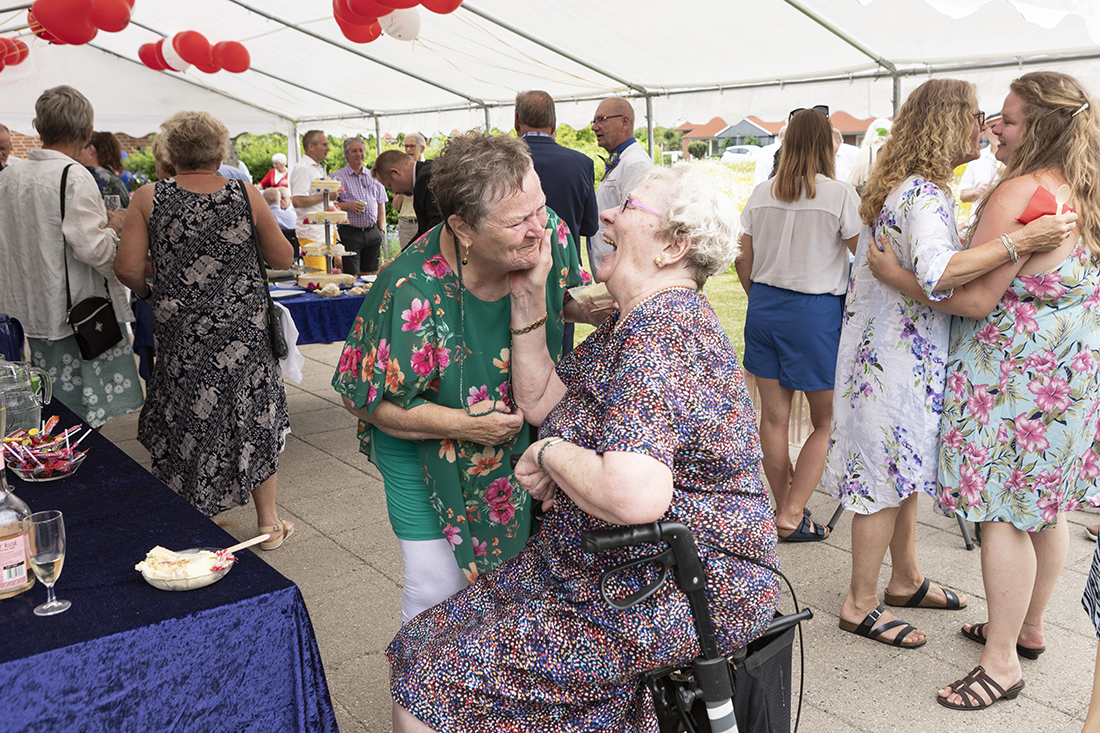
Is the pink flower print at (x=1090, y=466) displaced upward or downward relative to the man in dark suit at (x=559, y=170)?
downward

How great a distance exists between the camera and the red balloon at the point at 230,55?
9914 mm

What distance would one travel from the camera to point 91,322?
11.9 ft

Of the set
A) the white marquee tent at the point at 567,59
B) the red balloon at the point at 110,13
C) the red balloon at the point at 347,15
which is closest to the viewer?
the white marquee tent at the point at 567,59

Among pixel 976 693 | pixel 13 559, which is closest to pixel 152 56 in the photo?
pixel 13 559

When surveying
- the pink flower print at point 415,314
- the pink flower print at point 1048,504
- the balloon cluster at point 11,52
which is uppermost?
the balloon cluster at point 11,52

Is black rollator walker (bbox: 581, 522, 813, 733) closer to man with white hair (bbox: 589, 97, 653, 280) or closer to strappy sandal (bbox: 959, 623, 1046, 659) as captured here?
strappy sandal (bbox: 959, 623, 1046, 659)

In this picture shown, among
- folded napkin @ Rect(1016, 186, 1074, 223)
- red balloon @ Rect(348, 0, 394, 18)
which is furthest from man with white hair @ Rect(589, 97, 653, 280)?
folded napkin @ Rect(1016, 186, 1074, 223)

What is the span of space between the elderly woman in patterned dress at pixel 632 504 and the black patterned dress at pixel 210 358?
2.02 metres

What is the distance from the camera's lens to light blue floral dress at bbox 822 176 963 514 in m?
2.51

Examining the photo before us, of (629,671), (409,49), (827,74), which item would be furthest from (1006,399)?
(409,49)

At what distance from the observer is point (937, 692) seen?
2514 millimetres

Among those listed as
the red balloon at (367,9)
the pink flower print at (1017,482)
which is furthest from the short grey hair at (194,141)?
the red balloon at (367,9)

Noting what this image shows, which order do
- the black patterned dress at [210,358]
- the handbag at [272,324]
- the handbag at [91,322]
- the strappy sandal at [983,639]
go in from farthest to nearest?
the handbag at [91,322]
the handbag at [272,324]
the black patterned dress at [210,358]
the strappy sandal at [983,639]

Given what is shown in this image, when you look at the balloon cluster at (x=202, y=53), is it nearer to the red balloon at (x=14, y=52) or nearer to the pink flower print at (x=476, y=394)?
the red balloon at (x=14, y=52)
